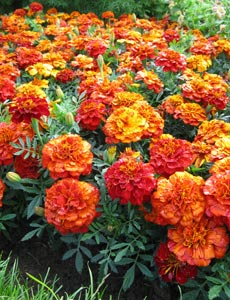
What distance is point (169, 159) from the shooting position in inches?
62.3

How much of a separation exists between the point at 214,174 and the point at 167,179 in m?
0.19

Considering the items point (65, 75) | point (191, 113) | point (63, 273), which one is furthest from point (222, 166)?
point (65, 75)

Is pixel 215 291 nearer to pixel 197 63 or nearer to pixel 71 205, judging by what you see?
pixel 71 205

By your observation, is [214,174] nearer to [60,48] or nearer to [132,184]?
[132,184]

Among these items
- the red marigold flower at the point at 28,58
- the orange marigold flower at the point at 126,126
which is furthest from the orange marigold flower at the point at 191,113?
the red marigold flower at the point at 28,58

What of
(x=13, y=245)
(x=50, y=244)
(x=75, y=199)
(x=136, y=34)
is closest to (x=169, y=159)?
(x=75, y=199)

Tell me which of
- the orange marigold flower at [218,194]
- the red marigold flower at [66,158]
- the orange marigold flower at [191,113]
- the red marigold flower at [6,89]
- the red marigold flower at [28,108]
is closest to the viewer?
the orange marigold flower at [218,194]

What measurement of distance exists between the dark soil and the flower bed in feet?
0.30

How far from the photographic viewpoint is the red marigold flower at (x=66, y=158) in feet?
5.30

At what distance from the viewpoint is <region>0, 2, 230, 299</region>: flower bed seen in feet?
4.89

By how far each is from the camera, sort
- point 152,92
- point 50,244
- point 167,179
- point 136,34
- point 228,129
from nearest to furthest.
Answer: point 167,179 < point 228,129 < point 50,244 < point 152,92 < point 136,34

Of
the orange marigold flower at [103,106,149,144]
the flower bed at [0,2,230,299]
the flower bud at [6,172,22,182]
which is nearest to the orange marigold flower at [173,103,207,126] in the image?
the flower bed at [0,2,230,299]

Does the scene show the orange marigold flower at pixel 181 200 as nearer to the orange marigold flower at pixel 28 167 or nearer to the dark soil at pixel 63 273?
the dark soil at pixel 63 273

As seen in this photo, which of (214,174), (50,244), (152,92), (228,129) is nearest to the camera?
(214,174)
